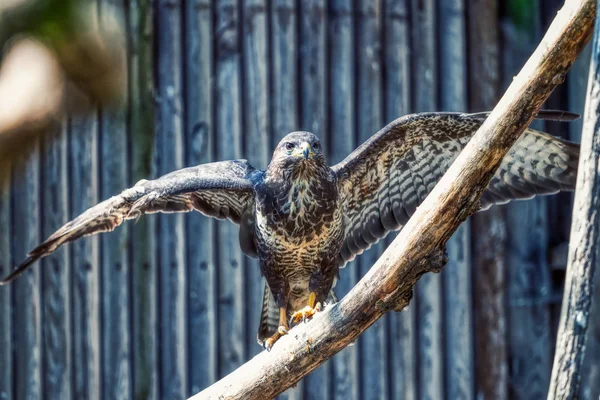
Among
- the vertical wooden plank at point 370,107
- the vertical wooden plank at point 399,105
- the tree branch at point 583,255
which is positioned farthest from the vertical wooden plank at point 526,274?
the tree branch at point 583,255

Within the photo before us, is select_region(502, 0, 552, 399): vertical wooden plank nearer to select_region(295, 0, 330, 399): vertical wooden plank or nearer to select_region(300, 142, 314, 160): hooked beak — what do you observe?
select_region(295, 0, 330, 399): vertical wooden plank

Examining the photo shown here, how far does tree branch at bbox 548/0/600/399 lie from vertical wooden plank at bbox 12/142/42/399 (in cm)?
348

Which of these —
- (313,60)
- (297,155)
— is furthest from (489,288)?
(297,155)

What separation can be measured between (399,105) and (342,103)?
1.18 feet

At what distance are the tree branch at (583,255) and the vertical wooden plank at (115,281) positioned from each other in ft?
10.1

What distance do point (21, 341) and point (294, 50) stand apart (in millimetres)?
2480

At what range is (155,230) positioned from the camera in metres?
6.05

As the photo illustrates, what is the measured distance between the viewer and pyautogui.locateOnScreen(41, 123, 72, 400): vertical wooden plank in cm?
602

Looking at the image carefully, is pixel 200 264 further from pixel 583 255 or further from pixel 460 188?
pixel 583 255

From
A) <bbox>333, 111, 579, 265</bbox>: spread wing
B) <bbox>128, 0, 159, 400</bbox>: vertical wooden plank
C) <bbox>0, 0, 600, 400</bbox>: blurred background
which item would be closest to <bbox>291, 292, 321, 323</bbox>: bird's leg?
<bbox>333, 111, 579, 265</bbox>: spread wing

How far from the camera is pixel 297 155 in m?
4.66

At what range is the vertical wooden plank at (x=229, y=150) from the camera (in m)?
6.02

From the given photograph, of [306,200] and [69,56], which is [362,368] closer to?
[306,200]

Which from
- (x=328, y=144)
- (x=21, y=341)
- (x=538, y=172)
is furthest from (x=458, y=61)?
(x=21, y=341)
